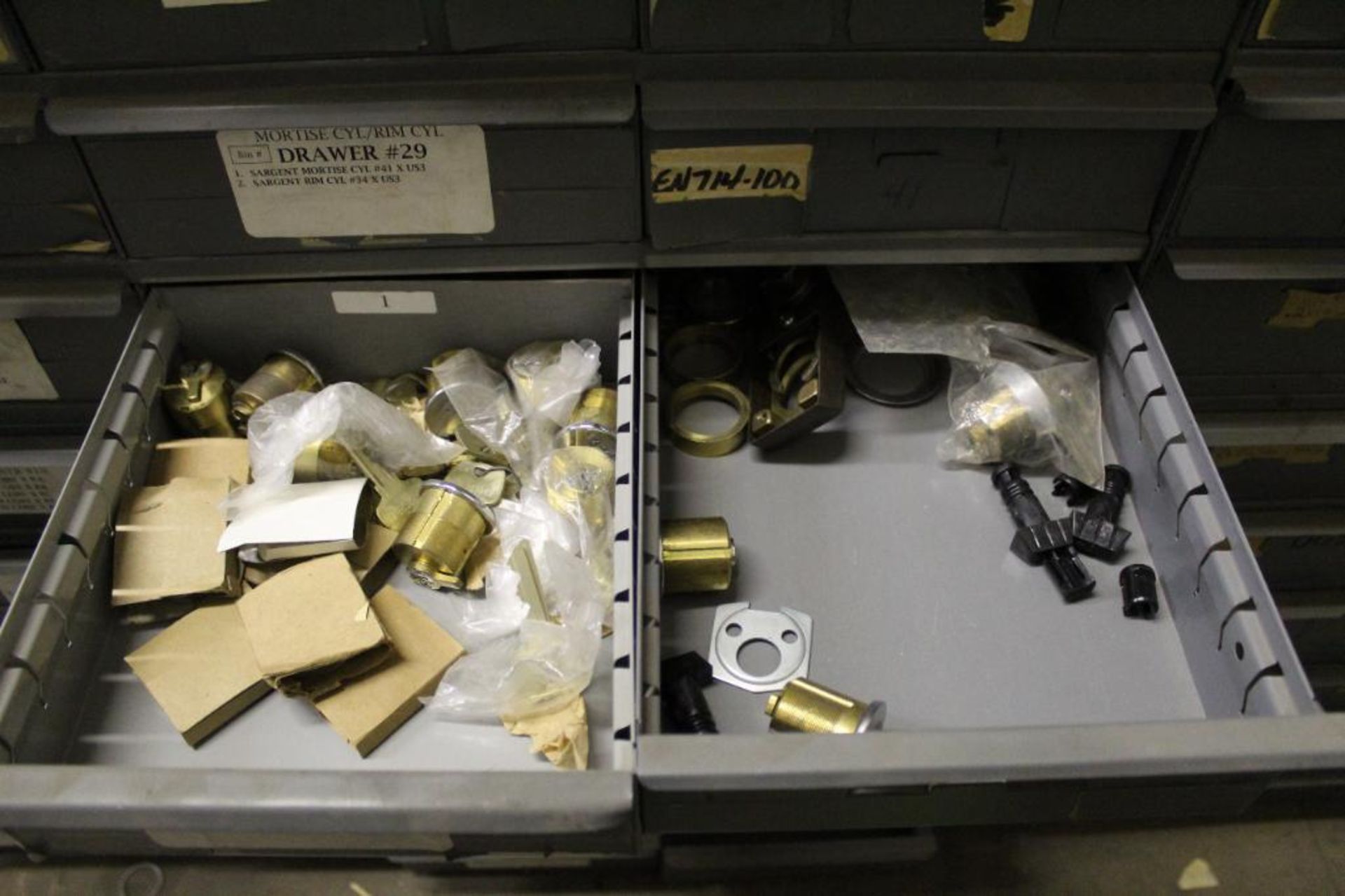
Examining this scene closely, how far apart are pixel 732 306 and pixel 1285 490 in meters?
0.84

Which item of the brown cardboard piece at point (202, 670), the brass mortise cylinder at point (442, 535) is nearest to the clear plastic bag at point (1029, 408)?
the brass mortise cylinder at point (442, 535)

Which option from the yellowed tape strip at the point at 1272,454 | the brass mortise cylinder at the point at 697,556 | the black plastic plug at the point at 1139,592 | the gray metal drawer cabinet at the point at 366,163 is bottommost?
the black plastic plug at the point at 1139,592

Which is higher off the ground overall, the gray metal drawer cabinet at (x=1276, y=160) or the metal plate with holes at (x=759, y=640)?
the gray metal drawer cabinet at (x=1276, y=160)

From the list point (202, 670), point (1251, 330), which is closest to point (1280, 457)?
point (1251, 330)

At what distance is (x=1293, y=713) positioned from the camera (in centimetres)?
71

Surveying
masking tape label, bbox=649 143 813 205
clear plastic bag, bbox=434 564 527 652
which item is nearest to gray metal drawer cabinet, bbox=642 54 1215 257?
masking tape label, bbox=649 143 813 205

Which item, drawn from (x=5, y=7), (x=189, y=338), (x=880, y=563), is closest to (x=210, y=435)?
(x=189, y=338)

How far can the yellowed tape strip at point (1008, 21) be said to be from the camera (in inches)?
30.6

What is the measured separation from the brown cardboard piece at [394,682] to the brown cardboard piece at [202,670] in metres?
0.07

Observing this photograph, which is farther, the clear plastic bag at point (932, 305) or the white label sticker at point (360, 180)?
the clear plastic bag at point (932, 305)

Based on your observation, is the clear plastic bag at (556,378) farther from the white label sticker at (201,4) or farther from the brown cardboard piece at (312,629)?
the white label sticker at (201,4)

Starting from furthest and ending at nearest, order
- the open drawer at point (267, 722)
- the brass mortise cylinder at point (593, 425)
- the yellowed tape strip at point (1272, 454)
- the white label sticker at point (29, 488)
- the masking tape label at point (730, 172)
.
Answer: the yellowed tape strip at point (1272, 454)
the white label sticker at point (29, 488)
the brass mortise cylinder at point (593, 425)
the masking tape label at point (730, 172)
the open drawer at point (267, 722)

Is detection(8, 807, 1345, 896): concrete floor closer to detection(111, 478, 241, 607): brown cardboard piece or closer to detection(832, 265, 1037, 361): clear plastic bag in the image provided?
detection(111, 478, 241, 607): brown cardboard piece

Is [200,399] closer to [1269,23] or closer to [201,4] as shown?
[201,4]
